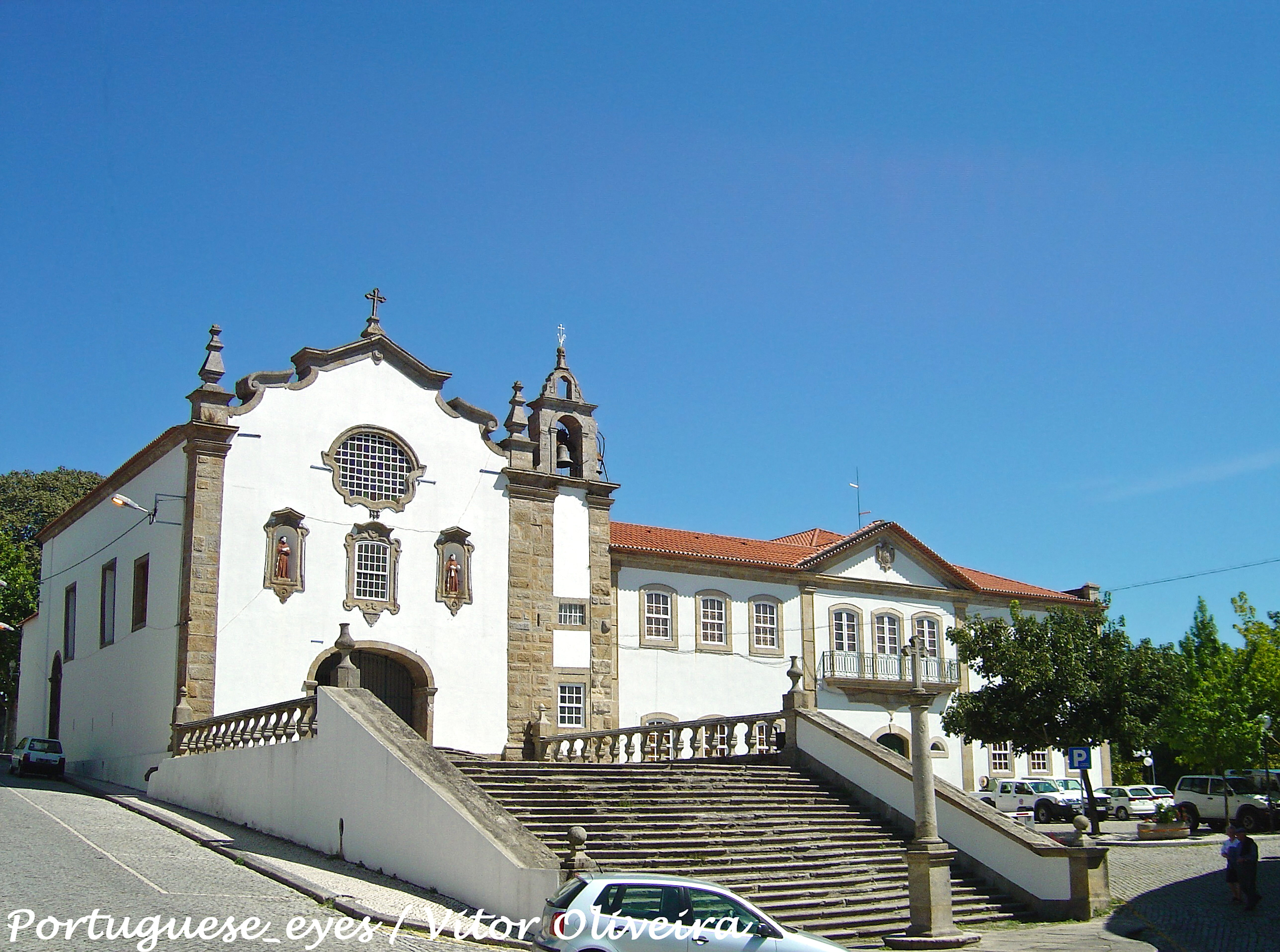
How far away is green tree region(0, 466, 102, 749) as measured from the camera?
44.1 metres

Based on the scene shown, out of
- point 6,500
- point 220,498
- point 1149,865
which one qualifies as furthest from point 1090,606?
point 6,500

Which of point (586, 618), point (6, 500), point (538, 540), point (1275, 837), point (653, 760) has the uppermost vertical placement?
point (6, 500)

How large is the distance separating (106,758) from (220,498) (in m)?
6.91

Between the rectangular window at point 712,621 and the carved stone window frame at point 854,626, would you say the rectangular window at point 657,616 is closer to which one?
the rectangular window at point 712,621

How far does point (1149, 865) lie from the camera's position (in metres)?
22.9

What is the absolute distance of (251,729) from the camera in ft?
68.6

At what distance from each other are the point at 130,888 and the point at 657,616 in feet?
63.6

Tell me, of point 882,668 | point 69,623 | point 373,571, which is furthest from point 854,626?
point 69,623

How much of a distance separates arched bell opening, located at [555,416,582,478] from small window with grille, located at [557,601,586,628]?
316 centimetres

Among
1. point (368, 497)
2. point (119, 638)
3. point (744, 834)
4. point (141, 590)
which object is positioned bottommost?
point (744, 834)

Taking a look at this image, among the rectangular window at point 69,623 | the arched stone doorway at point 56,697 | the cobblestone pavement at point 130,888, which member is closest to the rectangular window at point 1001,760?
the cobblestone pavement at point 130,888

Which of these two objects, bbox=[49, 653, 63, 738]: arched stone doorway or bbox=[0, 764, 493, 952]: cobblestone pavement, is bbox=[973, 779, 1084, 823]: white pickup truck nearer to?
bbox=[0, 764, 493, 952]: cobblestone pavement

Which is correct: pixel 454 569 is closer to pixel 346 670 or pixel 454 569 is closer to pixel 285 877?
pixel 346 670

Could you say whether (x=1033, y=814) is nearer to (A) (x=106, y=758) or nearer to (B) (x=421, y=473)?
(B) (x=421, y=473)
